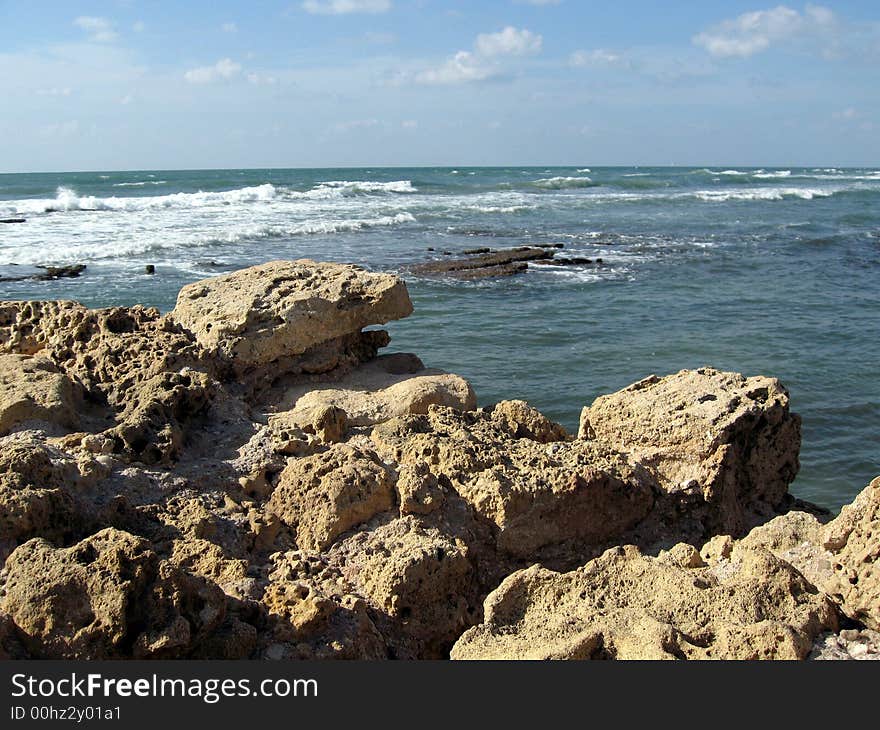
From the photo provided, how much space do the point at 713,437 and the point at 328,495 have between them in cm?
215

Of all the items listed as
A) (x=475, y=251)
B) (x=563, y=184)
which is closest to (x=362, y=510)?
(x=475, y=251)

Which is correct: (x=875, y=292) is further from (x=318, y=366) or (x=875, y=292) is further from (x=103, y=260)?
(x=103, y=260)

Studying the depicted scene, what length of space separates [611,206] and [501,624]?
1524 inches

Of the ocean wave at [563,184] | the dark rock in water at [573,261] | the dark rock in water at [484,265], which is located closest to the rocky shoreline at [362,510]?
the dark rock in water at [484,265]

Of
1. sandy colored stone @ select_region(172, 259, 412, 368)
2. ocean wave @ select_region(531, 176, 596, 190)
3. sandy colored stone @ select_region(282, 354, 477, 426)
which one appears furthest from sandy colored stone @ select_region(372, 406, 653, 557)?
ocean wave @ select_region(531, 176, 596, 190)

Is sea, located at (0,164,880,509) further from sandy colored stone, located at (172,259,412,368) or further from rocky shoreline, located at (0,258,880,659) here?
sandy colored stone, located at (172,259,412,368)

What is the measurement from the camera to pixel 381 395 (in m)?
5.51

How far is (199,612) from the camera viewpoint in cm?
292

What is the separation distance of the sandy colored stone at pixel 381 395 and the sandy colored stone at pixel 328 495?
1.03m

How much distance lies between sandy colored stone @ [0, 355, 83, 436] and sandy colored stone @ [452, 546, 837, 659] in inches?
100

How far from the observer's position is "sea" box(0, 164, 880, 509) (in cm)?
1005

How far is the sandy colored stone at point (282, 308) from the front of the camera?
5.67 m

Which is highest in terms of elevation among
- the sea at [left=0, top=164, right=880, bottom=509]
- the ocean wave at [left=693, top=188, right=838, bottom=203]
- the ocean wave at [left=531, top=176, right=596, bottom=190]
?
the ocean wave at [left=531, top=176, right=596, bottom=190]

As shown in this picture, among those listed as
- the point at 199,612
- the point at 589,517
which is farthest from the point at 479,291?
the point at 199,612
